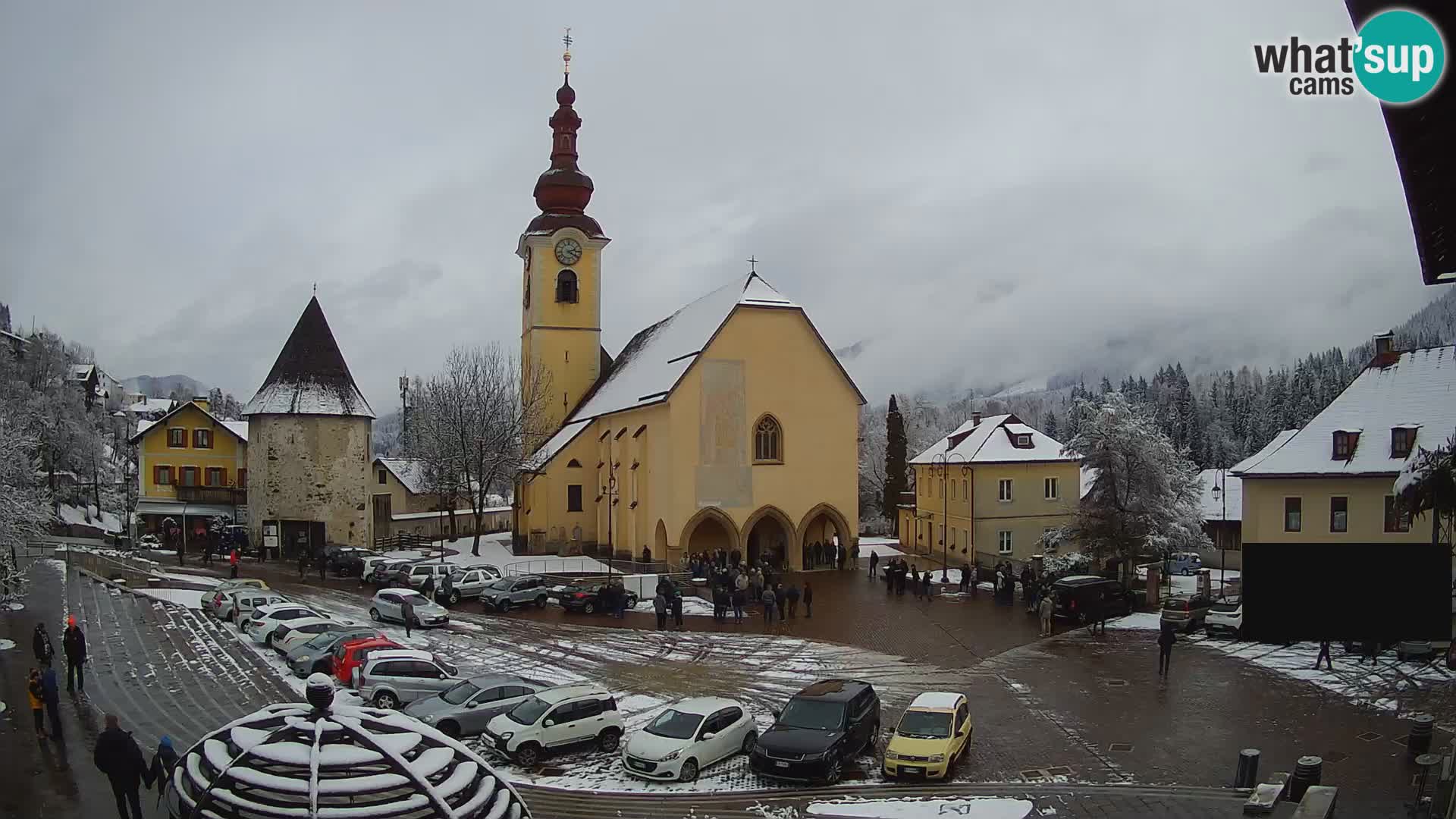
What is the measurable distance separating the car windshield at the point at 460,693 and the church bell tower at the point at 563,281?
41653 millimetres

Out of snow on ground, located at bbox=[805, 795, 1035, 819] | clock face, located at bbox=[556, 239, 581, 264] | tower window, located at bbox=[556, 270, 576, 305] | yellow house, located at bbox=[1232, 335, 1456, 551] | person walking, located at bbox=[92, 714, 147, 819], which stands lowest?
snow on ground, located at bbox=[805, 795, 1035, 819]

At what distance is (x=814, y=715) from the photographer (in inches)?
697

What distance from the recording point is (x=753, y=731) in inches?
728

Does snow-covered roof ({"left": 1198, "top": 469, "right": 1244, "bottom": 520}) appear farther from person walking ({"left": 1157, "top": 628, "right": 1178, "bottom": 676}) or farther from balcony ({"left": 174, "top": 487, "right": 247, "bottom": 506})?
balcony ({"left": 174, "top": 487, "right": 247, "bottom": 506})

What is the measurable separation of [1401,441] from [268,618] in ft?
120

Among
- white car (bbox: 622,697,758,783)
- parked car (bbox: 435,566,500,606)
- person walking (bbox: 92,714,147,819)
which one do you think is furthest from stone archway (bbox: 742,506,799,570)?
person walking (bbox: 92,714,147,819)

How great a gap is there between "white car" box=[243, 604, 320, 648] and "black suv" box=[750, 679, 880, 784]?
48.9ft

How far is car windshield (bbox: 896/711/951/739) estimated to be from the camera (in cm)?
1725

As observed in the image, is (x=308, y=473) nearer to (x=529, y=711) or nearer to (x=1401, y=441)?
(x=529, y=711)

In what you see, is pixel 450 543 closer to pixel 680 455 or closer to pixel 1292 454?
pixel 680 455

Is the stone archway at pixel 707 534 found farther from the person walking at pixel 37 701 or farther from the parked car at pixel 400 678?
the person walking at pixel 37 701

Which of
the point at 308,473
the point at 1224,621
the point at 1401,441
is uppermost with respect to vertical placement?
the point at 1401,441

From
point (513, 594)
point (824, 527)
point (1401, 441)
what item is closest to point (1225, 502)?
point (1401, 441)

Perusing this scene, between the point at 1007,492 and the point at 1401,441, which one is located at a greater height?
the point at 1401,441
